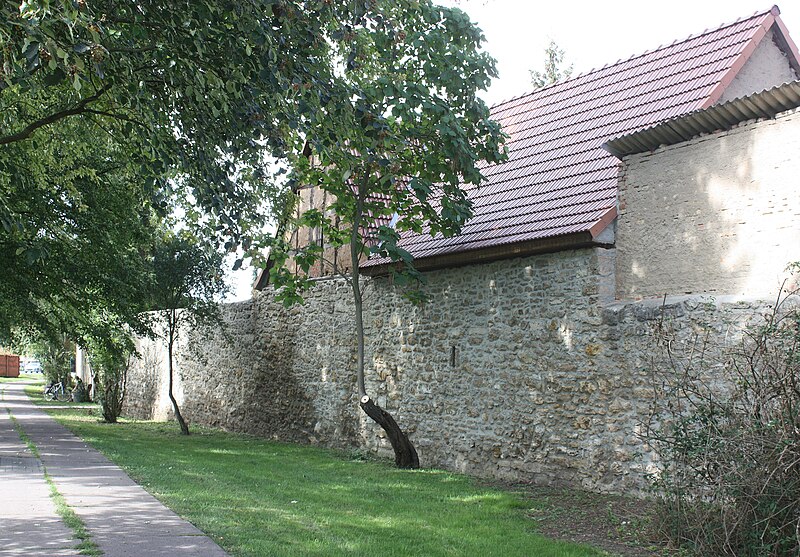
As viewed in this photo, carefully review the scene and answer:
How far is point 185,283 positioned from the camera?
17.7m

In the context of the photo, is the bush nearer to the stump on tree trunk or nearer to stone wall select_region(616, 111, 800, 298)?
stone wall select_region(616, 111, 800, 298)

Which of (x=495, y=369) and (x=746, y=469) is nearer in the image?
(x=746, y=469)

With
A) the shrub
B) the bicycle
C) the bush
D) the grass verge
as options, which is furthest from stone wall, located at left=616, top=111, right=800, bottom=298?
the bicycle

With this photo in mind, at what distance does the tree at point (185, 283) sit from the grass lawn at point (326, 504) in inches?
166

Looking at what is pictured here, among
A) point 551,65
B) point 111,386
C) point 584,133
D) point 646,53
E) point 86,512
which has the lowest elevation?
point 86,512

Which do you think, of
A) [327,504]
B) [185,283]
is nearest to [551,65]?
[185,283]

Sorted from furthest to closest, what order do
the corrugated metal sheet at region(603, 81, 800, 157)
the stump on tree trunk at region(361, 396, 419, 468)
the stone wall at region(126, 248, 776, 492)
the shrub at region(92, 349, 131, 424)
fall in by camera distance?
1. the shrub at region(92, 349, 131, 424)
2. the stump on tree trunk at region(361, 396, 419, 468)
3. the stone wall at region(126, 248, 776, 492)
4. the corrugated metal sheet at region(603, 81, 800, 157)

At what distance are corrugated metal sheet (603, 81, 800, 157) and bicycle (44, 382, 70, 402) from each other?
28.5m

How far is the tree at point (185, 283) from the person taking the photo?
17328 millimetres

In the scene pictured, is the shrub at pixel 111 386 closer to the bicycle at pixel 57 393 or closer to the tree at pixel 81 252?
the tree at pixel 81 252

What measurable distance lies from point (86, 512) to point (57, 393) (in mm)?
27801

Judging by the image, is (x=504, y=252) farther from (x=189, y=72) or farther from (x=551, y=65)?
(x=551, y=65)

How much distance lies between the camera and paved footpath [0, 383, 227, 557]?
5.94 meters

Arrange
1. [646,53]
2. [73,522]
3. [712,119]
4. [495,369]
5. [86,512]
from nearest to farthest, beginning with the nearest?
[73,522]
[86,512]
[712,119]
[495,369]
[646,53]
